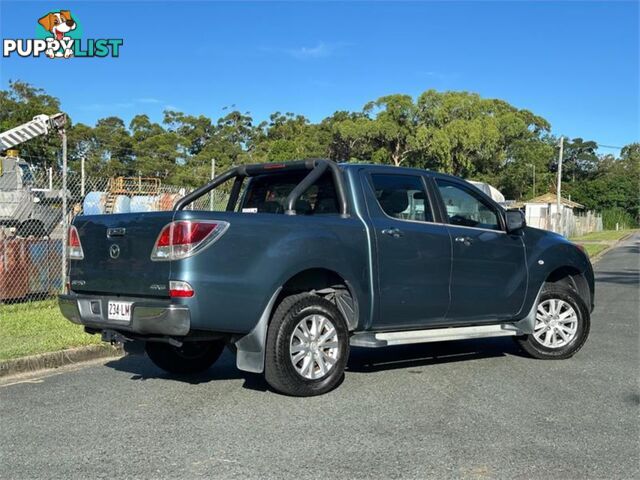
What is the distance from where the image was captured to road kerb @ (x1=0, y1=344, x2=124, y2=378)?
6673 mm

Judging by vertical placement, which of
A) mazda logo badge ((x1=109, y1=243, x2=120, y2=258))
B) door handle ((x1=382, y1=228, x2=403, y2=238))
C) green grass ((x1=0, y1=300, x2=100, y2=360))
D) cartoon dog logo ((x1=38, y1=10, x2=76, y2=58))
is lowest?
green grass ((x1=0, y1=300, x2=100, y2=360))

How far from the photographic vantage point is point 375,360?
7.25 m

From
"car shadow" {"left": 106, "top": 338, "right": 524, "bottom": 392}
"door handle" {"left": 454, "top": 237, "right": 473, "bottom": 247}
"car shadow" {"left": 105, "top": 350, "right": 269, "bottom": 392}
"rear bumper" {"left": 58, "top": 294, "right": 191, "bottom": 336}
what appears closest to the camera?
"rear bumper" {"left": 58, "top": 294, "right": 191, "bottom": 336}

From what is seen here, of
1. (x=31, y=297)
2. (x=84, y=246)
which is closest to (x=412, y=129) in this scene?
(x=31, y=297)

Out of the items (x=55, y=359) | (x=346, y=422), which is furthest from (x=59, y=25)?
(x=346, y=422)

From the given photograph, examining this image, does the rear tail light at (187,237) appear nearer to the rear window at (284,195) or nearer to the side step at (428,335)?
the rear window at (284,195)

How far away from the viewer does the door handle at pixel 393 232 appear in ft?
20.0

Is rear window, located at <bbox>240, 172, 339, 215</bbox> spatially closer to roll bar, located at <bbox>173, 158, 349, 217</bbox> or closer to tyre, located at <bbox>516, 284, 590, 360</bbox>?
roll bar, located at <bbox>173, 158, 349, 217</bbox>

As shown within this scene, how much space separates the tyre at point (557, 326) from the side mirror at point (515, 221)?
A: 2.62ft

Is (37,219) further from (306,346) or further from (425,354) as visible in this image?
(306,346)

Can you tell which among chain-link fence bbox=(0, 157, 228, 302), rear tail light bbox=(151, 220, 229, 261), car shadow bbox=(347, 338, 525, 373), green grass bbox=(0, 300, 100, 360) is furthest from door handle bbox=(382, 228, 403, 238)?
chain-link fence bbox=(0, 157, 228, 302)

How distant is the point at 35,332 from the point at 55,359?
4.23 ft

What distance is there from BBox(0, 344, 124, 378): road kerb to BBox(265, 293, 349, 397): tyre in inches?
72.9

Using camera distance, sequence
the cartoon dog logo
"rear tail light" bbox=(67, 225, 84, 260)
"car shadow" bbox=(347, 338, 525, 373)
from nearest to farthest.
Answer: "rear tail light" bbox=(67, 225, 84, 260) → "car shadow" bbox=(347, 338, 525, 373) → the cartoon dog logo
